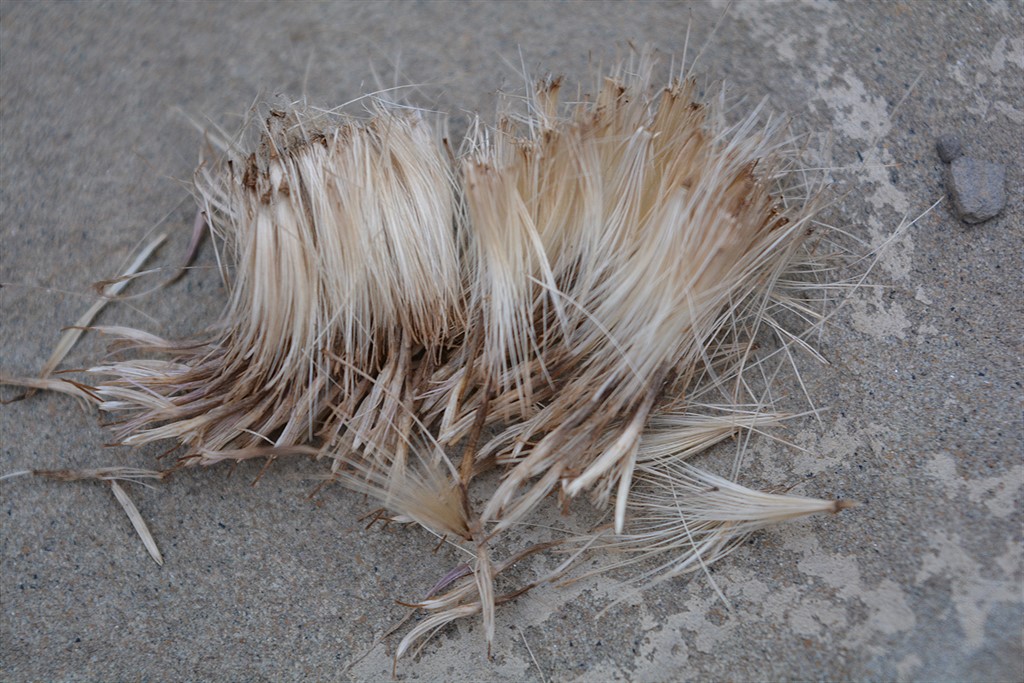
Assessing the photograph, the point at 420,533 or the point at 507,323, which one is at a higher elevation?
the point at 507,323

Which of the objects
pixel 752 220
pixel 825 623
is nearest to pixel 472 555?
pixel 825 623

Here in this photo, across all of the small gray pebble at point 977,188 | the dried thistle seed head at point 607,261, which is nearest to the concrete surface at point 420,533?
the small gray pebble at point 977,188

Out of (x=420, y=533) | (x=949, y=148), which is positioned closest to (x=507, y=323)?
(x=420, y=533)

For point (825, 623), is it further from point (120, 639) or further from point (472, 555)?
point (120, 639)

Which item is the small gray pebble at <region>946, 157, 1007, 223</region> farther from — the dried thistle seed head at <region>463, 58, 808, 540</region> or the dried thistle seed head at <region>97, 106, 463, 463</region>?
the dried thistle seed head at <region>97, 106, 463, 463</region>

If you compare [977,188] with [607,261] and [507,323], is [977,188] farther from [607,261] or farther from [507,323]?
[507,323]
